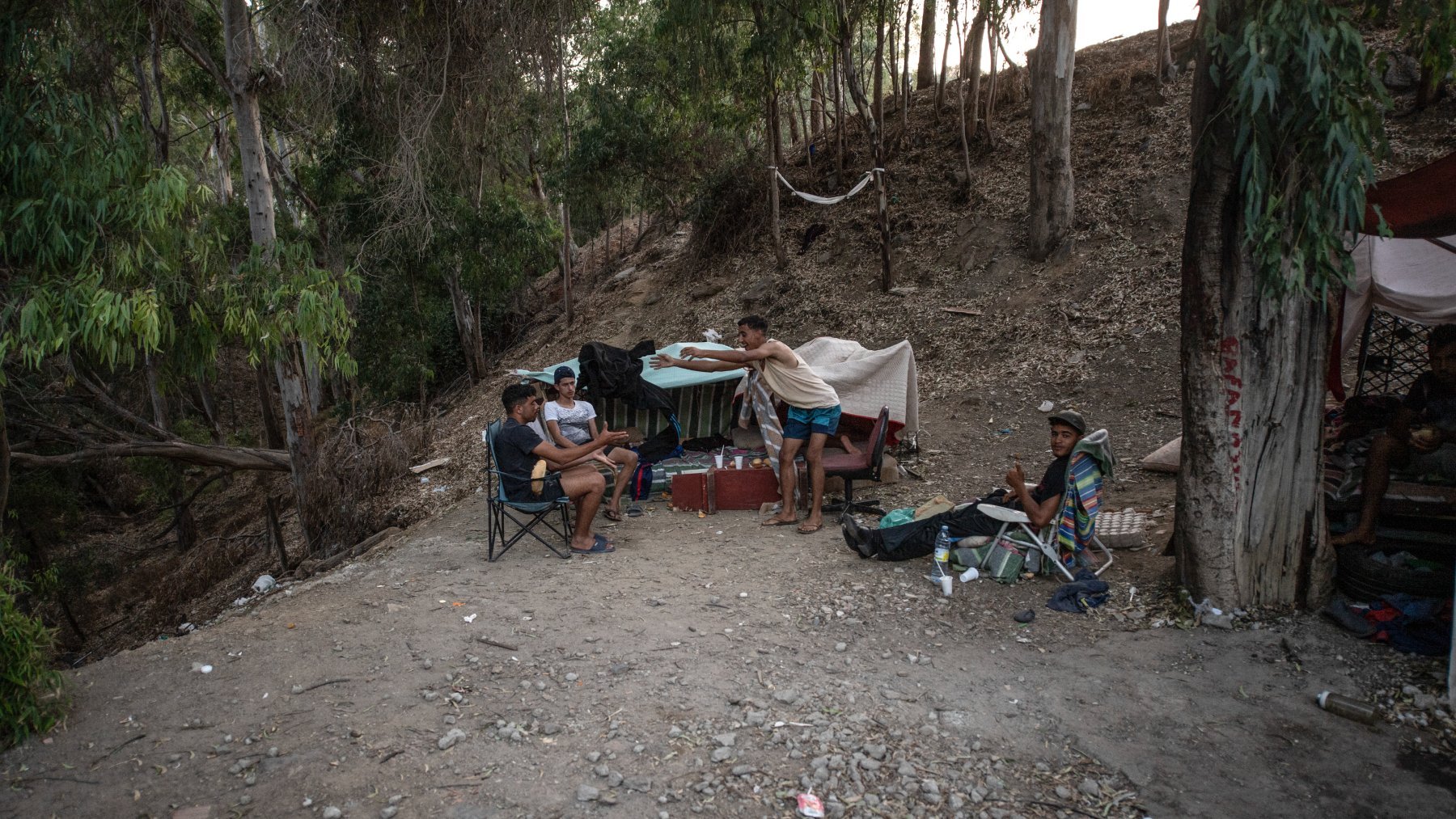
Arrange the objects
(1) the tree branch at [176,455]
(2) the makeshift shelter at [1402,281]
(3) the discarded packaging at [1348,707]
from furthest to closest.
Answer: (1) the tree branch at [176,455], (2) the makeshift shelter at [1402,281], (3) the discarded packaging at [1348,707]

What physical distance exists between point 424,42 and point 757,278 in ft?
24.5

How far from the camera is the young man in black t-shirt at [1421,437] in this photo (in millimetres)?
4680

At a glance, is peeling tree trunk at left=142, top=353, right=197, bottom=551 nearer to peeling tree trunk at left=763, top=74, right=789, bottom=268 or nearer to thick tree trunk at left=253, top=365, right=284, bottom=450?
thick tree trunk at left=253, top=365, right=284, bottom=450

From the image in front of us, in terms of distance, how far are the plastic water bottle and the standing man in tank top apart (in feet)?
4.13

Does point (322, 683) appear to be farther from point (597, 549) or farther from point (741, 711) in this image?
point (597, 549)

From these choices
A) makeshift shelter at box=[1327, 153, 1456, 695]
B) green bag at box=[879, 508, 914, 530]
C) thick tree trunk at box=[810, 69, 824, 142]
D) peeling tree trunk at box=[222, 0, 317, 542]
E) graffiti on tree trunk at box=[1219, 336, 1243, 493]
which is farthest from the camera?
thick tree trunk at box=[810, 69, 824, 142]

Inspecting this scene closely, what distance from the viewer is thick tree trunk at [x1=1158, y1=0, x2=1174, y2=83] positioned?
13.9m

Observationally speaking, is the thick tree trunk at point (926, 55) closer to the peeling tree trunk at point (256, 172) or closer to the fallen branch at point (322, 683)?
the peeling tree trunk at point (256, 172)

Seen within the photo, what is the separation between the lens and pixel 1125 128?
560 inches

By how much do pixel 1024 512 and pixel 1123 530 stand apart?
92 centimetres

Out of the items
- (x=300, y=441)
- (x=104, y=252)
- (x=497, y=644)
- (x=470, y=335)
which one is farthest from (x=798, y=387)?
(x=470, y=335)

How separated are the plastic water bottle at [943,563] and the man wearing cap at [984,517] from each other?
73mm

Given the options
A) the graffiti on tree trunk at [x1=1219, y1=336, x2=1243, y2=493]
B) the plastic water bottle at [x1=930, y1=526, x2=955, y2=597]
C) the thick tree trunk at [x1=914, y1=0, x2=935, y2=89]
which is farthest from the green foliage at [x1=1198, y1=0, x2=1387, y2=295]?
the thick tree trunk at [x1=914, y1=0, x2=935, y2=89]

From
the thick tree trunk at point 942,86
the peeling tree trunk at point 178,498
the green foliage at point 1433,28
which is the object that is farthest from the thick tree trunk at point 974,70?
the peeling tree trunk at point 178,498
